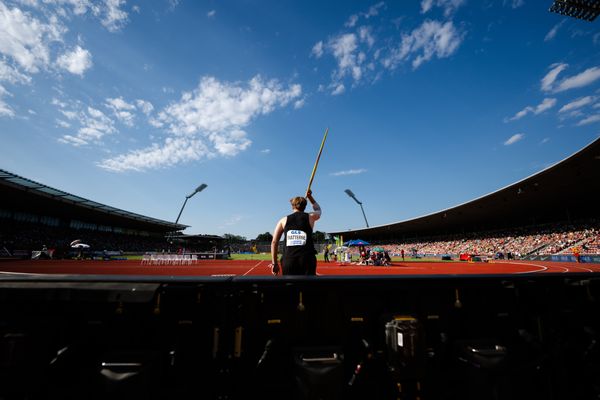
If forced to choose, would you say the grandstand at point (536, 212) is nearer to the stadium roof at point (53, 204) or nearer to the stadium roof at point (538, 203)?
the stadium roof at point (538, 203)

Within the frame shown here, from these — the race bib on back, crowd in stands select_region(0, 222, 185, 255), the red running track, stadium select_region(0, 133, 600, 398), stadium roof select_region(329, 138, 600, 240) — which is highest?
stadium roof select_region(329, 138, 600, 240)

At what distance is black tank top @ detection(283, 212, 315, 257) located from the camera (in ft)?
10.5

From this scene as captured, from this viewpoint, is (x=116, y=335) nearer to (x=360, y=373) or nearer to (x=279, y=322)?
(x=279, y=322)

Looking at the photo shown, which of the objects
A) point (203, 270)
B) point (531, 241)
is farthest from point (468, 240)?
point (203, 270)

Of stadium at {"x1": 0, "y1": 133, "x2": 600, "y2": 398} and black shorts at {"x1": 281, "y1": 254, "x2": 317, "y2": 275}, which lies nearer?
stadium at {"x1": 0, "y1": 133, "x2": 600, "y2": 398}

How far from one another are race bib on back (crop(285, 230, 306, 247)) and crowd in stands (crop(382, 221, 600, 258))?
130 feet

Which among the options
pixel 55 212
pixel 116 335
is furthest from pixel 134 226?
pixel 116 335

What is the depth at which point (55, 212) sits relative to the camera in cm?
4141

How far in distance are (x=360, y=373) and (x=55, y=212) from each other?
57.2 metres

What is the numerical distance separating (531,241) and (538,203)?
6.25 m

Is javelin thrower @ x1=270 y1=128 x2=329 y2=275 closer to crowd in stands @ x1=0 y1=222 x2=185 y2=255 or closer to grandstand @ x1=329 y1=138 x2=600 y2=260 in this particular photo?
grandstand @ x1=329 y1=138 x2=600 y2=260

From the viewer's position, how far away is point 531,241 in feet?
119

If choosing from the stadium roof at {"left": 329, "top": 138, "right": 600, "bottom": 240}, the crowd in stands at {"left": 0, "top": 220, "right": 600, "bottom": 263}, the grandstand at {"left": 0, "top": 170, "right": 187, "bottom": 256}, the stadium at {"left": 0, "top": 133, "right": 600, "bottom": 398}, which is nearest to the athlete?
the stadium at {"left": 0, "top": 133, "right": 600, "bottom": 398}

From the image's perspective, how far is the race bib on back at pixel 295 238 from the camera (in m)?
3.24
